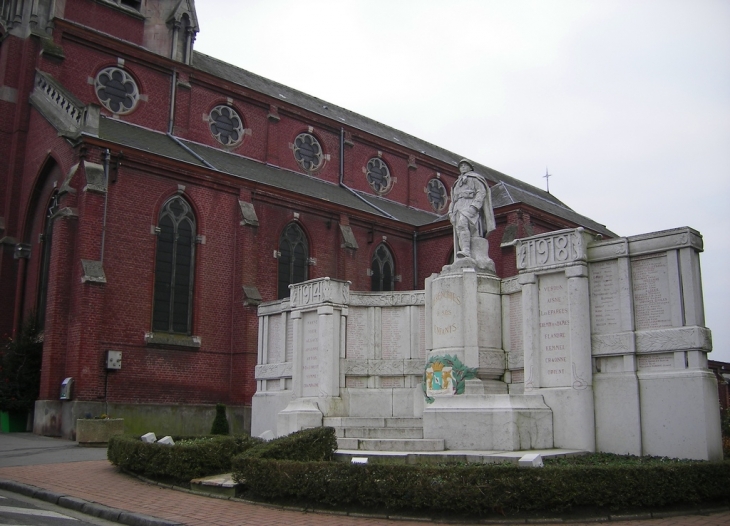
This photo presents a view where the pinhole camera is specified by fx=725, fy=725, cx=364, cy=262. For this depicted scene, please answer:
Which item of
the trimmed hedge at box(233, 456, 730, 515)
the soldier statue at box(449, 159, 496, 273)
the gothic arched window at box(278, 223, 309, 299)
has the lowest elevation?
the trimmed hedge at box(233, 456, 730, 515)

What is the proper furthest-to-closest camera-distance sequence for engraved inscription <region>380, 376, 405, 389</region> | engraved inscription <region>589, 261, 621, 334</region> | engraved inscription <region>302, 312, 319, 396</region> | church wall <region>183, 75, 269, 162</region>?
church wall <region>183, 75, 269, 162</region> → engraved inscription <region>302, 312, 319, 396</region> → engraved inscription <region>380, 376, 405, 389</region> → engraved inscription <region>589, 261, 621, 334</region>

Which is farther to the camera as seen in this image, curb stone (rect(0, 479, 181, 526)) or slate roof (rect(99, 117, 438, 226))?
slate roof (rect(99, 117, 438, 226))

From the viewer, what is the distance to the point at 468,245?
15477mm

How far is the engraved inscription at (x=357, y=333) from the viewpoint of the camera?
56.3 ft

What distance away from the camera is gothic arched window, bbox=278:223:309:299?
29.5 metres

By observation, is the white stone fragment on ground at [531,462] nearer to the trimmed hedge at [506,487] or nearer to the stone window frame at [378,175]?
the trimmed hedge at [506,487]

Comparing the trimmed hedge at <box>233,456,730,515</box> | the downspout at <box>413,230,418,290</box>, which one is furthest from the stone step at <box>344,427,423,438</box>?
the downspout at <box>413,230,418,290</box>

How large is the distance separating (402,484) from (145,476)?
5698 mm

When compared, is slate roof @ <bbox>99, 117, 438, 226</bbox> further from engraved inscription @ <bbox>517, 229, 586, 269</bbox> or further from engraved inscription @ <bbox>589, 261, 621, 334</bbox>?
engraved inscription @ <bbox>589, 261, 621, 334</bbox>

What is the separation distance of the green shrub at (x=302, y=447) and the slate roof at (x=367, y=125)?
73.3ft

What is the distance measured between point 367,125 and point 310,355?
2795 centimetres

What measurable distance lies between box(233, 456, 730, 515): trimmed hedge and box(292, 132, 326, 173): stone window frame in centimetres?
2707

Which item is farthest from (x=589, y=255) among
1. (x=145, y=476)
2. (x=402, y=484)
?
(x=145, y=476)

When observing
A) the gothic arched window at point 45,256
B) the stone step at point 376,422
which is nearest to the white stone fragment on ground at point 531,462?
the stone step at point 376,422
